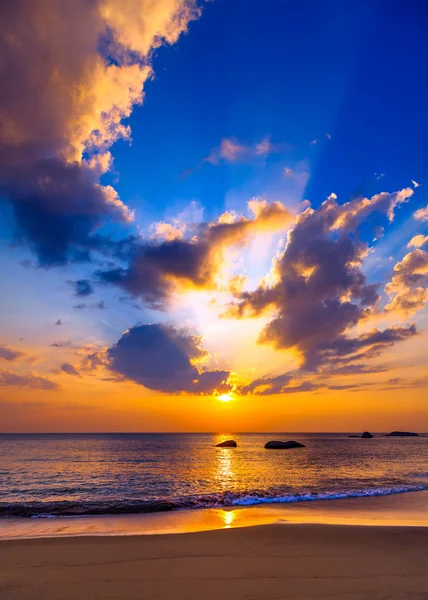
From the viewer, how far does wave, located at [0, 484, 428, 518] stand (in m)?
22.9

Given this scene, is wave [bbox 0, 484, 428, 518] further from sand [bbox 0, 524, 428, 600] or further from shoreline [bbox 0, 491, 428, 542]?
sand [bbox 0, 524, 428, 600]

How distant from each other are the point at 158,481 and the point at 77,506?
16.2 meters

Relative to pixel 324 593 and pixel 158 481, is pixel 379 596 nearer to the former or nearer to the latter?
pixel 324 593

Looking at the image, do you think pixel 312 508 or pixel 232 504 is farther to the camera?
pixel 232 504

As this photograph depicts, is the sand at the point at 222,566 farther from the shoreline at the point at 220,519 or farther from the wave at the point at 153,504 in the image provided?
the wave at the point at 153,504

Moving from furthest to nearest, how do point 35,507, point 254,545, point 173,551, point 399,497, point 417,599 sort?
point 399,497 → point 35,507 → point 254,545 → point 173,551 → point 417,599

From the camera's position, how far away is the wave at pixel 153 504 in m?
22.9

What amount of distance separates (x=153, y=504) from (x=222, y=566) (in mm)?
16170

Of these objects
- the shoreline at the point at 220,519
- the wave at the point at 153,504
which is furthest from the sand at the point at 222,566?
the wave at the point at 153,504

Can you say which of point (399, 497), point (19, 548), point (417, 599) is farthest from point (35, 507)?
A: point (399, 497)

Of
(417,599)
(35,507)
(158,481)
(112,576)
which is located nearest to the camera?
(417,599)

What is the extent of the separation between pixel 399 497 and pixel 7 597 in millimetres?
29575

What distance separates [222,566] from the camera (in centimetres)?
1114

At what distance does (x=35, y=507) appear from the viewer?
24016mm
